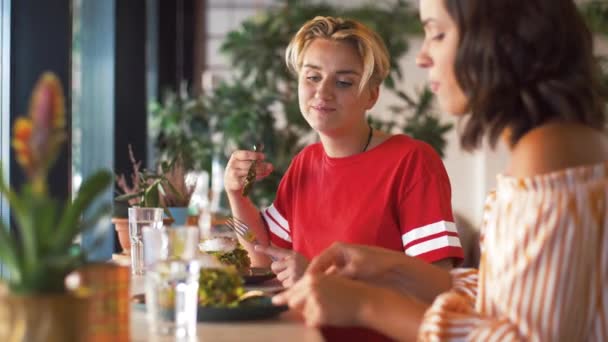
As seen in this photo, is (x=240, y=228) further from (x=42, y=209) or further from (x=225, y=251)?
(x=42, y=209)

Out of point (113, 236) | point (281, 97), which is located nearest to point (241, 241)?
point (113, 236)

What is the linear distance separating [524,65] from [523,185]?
189 millimetres

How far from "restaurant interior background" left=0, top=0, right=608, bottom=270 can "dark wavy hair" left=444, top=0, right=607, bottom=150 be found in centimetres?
10

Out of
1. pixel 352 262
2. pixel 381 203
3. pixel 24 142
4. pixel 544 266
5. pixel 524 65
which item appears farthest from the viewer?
pixel 381 203

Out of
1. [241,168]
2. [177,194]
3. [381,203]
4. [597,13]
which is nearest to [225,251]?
[241,168]

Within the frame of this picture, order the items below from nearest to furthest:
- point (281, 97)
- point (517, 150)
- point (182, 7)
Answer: point (517, 150) → point (281, 97) → point (182, 7)

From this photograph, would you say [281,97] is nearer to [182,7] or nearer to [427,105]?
[427,105]

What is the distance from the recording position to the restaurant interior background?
239cm

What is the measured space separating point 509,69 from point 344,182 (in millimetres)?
1077

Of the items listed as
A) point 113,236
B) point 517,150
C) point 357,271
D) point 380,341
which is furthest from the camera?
point 113,236

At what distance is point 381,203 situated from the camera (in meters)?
2.27

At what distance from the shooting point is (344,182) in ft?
7.68

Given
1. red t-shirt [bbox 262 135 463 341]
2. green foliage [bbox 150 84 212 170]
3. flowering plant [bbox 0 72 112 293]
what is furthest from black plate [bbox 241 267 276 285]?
green foliage [bbox 150 84 212 170]

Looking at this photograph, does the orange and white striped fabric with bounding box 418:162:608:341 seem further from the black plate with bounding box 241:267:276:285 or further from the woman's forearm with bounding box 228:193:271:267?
the woman's forearm with bounding box 228:193:271:267
